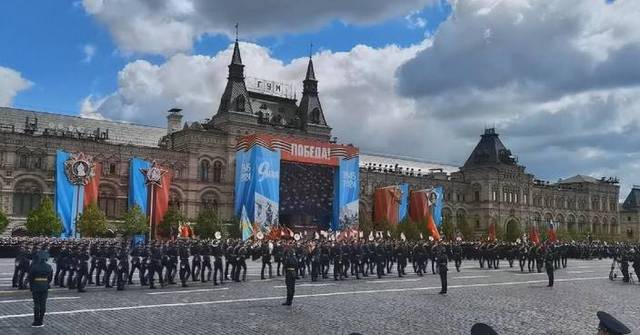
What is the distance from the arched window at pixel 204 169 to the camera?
210 ft

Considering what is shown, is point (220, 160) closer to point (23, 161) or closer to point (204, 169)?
point (204, 169)

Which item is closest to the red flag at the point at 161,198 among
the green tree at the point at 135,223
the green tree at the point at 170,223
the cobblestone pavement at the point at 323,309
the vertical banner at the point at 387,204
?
the green tree at the point at 170,223

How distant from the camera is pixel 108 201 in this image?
193ft

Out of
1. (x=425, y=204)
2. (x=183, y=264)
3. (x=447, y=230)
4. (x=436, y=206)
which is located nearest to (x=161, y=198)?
(x=425, y=204)

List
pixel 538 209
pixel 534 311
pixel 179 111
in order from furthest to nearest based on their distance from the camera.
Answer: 1. pixel 538 209
2. pixel 179 111
3. pixel 534 311

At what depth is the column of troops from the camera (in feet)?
71.4

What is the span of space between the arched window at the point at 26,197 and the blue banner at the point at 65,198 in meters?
3.69

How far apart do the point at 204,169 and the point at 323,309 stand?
4844cm

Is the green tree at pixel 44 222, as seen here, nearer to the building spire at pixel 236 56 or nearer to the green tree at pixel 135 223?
the green tree at pixel 135 223

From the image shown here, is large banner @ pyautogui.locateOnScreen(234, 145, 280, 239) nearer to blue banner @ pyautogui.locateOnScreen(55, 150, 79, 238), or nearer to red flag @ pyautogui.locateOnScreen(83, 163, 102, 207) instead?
red flag @ pyautogui.locateOnScreen(83, 163, 102, 207)

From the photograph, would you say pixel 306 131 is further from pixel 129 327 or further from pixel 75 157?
pixel 129 327

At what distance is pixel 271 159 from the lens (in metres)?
58.1

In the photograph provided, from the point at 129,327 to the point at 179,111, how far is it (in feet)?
194

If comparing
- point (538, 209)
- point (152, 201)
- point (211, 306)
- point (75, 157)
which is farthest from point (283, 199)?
point (538, 209)
